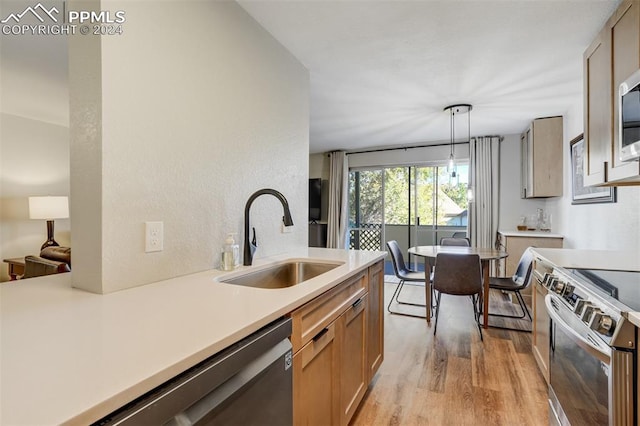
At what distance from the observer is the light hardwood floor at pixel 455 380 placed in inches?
69.4

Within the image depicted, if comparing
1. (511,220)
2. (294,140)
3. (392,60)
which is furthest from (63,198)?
(511,220)

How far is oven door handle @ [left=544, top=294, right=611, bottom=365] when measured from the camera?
3.54 feet

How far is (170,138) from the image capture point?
1295 mm

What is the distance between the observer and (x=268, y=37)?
1955 mm

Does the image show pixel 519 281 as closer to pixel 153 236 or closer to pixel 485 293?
pixel 485 293

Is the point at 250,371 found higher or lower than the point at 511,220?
lower

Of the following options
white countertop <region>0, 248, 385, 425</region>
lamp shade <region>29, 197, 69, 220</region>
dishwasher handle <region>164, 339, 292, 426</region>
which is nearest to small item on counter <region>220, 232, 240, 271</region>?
white countertop <region>0, 248, 385, 425</region>

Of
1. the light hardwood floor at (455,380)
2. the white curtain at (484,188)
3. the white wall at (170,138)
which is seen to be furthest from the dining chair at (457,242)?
the white wall at (170,138)

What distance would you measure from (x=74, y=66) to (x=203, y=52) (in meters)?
0.54

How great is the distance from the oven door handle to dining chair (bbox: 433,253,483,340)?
3.73 ft

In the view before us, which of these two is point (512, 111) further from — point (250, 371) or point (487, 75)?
point (250, 371)

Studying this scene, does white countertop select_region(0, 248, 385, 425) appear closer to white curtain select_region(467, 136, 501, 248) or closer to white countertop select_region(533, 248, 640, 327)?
white countertop select_region(533, 248, 640, 327)

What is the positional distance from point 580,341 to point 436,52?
1952mm

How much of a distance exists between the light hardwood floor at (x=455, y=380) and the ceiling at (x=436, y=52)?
90.9 inches
